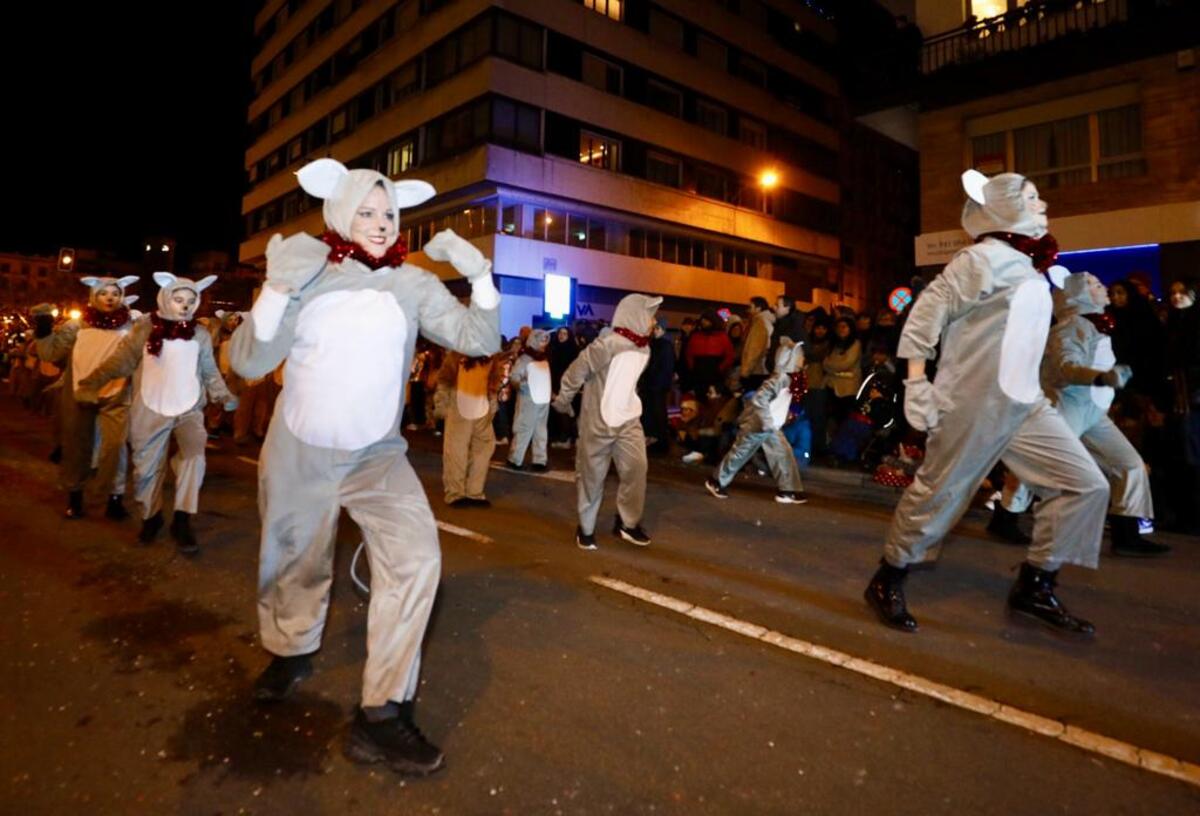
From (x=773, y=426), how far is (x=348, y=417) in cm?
550

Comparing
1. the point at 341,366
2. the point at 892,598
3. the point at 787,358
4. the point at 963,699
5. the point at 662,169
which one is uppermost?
the point at 662,169

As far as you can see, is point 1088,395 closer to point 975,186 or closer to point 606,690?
point 975,186

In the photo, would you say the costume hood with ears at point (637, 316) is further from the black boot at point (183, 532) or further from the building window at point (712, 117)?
the building window at point (712, 117)

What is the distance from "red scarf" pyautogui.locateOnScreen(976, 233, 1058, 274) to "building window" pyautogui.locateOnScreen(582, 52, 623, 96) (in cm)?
2963

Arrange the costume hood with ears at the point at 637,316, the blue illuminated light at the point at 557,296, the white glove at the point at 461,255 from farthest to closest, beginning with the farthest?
the blue illuminated light at the point at 557,296, the costume hood with ears at the point at 637,316, the white glove at the point at 461,255

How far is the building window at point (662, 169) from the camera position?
109 feet

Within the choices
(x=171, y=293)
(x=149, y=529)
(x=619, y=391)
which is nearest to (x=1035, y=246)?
(x=619, y=391)

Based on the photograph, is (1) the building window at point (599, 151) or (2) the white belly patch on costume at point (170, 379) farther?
(1) the building window at point (599, 151)

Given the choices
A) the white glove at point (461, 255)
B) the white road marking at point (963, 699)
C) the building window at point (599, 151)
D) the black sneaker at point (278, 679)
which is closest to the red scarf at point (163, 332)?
the black sneaker at point (278, 679)

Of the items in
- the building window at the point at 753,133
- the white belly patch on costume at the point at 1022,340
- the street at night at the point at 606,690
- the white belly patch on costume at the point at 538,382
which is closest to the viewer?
the street at night at the point at 606,690

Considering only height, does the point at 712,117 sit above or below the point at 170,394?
above

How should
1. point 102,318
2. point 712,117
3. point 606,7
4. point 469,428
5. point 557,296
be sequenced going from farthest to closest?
1. point 712,117
2. point 606,7
3. point 557,296
4. point 469,428
5. point 102,318

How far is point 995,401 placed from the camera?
3.80 m

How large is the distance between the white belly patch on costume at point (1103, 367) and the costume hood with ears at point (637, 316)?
126 inches
